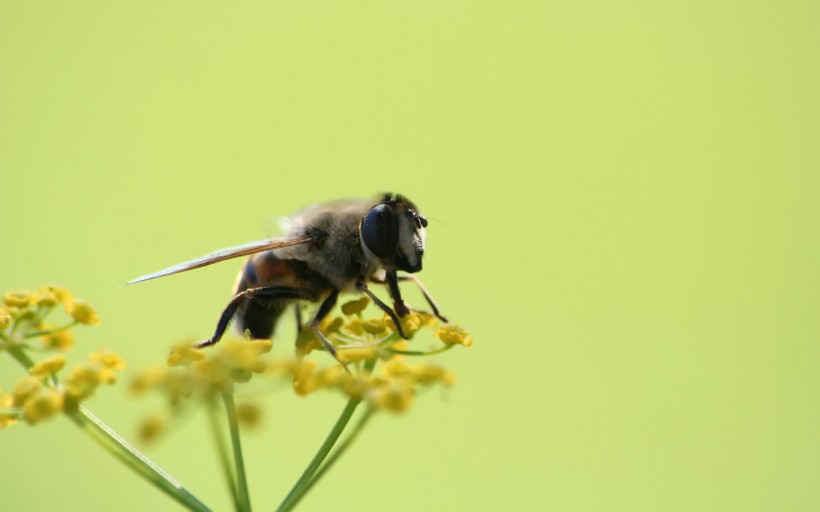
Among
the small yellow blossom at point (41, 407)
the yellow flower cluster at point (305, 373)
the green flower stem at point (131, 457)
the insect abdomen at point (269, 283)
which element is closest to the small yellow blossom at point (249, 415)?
the yellow flower cluster at point (305, 373)

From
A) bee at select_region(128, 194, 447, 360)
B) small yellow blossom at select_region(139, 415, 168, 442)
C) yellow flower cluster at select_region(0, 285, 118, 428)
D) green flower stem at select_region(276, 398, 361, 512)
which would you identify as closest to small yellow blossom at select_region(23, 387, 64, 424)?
yellow flower cluster at select_region(0, 285, 118, 428)

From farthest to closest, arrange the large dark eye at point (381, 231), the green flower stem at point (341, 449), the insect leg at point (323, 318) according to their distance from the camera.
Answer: the large dark eye at point (381, 231) < the insect leg at point (323, 318) < the green flower stem at point (341, 449)

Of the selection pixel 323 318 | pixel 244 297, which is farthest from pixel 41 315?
pixel 323 318

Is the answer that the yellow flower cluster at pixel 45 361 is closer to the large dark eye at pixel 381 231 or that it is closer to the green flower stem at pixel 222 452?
the green flower stem at pixel 222 452

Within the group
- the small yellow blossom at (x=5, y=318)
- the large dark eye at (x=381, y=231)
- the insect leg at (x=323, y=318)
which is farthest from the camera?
the large dark eye at (x=381, y=231)

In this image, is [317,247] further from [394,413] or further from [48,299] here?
[394,413]

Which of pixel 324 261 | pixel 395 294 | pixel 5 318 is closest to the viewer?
pixel 5 318

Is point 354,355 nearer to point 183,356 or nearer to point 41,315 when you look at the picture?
point 183,356

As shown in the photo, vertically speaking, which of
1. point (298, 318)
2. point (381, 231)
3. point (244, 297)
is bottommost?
point (298, 318)
